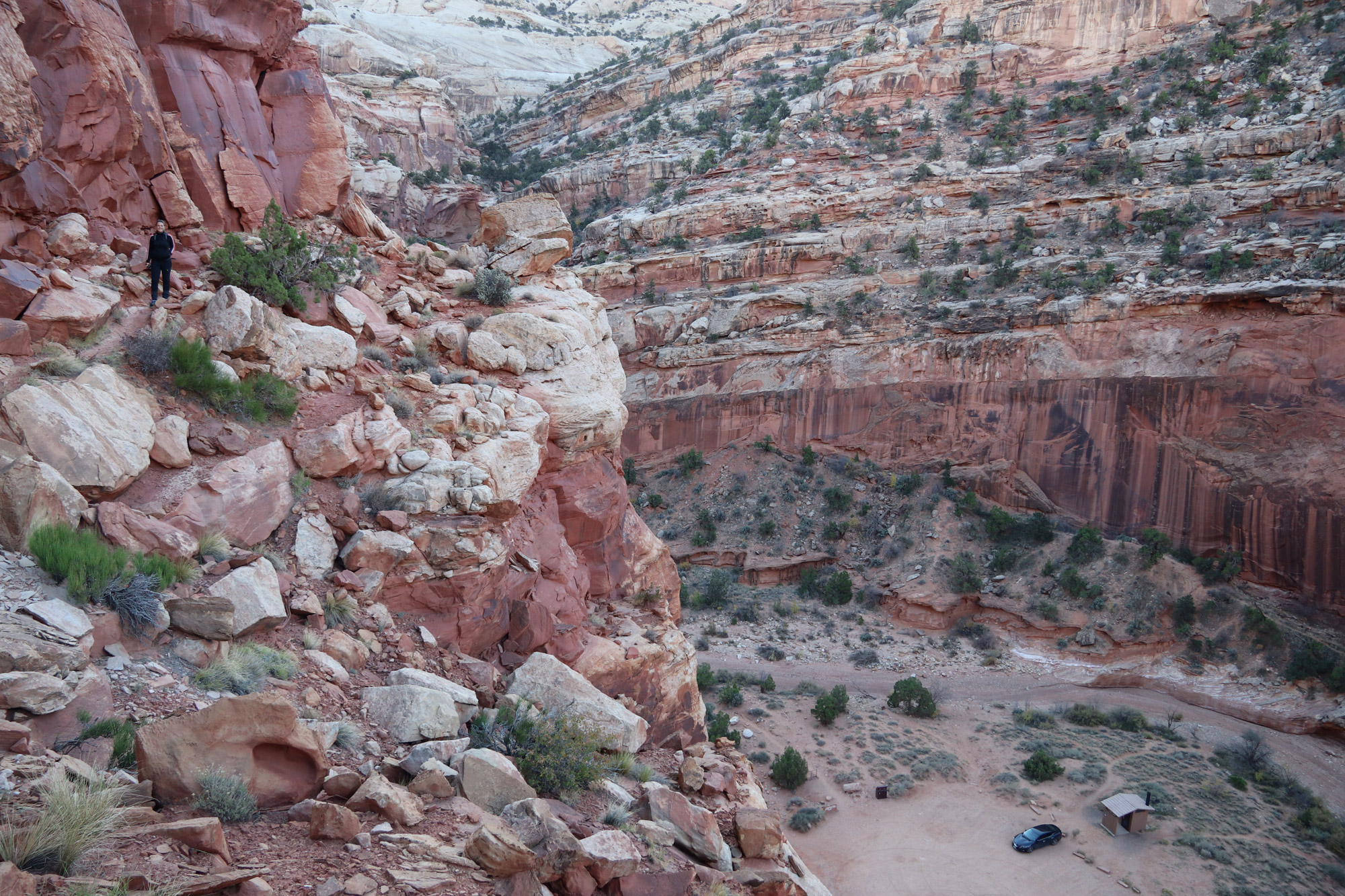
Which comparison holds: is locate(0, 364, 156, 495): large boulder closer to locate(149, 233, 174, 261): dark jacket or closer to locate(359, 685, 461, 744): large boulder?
locate(149, 233, 174, 261): dark jacket

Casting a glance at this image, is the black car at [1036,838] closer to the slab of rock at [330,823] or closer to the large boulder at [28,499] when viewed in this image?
the slab of rock at [330,823]

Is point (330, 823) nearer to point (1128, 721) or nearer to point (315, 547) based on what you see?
point (315, 547)

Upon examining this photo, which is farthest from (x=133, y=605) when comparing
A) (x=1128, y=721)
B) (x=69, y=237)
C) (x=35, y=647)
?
(x=1128, y=721)

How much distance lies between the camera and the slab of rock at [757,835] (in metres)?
7.35

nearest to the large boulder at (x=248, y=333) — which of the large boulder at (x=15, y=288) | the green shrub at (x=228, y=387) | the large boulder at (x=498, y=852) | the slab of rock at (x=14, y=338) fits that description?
the green shrub at (x=228, y=387)

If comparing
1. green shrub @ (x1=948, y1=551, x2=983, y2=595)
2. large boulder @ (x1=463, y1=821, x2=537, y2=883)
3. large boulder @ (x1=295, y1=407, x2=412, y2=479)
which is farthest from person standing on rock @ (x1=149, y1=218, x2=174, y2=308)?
green shrub @ (x1=948, y1=551, x2=983, y2=595)

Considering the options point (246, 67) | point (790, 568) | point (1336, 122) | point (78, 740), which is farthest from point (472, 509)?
point (1336, 122)

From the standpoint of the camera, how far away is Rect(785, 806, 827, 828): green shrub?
1773 cm

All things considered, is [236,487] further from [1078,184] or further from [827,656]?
[1078,184]

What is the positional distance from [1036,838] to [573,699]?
14071 millimetres

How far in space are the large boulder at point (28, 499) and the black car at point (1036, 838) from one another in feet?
61.2

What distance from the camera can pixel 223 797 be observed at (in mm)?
4320

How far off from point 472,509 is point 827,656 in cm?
2091

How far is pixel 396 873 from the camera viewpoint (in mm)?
4254
